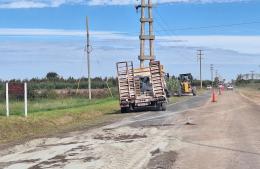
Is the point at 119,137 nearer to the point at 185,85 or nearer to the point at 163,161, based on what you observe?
the point at 163,161

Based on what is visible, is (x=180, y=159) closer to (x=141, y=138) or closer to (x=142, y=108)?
(x=141, y=138)

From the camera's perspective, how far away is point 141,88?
123 ft

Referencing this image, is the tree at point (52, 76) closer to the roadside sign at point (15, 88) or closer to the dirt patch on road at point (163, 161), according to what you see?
the roadside sign at point (15, 88)

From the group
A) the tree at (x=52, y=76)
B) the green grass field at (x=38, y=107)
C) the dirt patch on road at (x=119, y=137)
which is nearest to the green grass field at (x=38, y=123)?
the green grass field at (x=38, y=107)

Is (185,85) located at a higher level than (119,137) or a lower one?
higher

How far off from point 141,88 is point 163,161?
2497cm

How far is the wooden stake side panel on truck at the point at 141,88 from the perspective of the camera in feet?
120

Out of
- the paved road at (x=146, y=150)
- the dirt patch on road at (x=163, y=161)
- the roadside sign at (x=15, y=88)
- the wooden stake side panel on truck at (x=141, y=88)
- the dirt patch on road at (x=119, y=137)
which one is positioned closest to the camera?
the dirt patch on road at (x=163, y=161)

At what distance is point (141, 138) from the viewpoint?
59.1ft

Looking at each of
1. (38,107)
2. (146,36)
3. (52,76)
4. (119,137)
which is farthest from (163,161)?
(52,76)

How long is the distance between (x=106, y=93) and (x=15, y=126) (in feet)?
140

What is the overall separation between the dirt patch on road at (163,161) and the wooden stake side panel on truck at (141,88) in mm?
22575

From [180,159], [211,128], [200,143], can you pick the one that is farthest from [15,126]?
[180,159]

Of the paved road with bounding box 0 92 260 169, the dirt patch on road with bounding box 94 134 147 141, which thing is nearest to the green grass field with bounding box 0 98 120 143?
the paved road with bounding box 0 92 260 169
